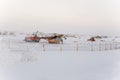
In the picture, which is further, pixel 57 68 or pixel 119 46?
pixel 119 46

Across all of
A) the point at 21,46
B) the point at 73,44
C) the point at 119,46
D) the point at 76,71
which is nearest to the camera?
the point at 76,71

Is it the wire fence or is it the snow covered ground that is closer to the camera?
the snow covered ground

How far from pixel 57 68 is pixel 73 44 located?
3.00 meters

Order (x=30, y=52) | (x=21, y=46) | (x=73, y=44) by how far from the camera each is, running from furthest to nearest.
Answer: (x=73, y=44) < (x=21, y=46) < (x=30, y=52)

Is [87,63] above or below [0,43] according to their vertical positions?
below

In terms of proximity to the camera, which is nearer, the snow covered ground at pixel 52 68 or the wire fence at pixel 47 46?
the snow covered ground at pixel 52 68

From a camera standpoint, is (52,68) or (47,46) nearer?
(52,68)

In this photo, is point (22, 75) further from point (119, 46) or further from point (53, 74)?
point (119, 46)

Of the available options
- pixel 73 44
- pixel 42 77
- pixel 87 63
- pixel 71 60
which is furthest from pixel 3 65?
pixel 73 44

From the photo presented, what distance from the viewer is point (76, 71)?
9.41 feet

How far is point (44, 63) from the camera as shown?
10.2 feet

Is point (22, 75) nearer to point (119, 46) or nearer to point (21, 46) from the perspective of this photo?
point (21, 46)

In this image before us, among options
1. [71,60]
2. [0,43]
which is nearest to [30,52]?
[0,43]

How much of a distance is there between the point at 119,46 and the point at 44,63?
293 cm
